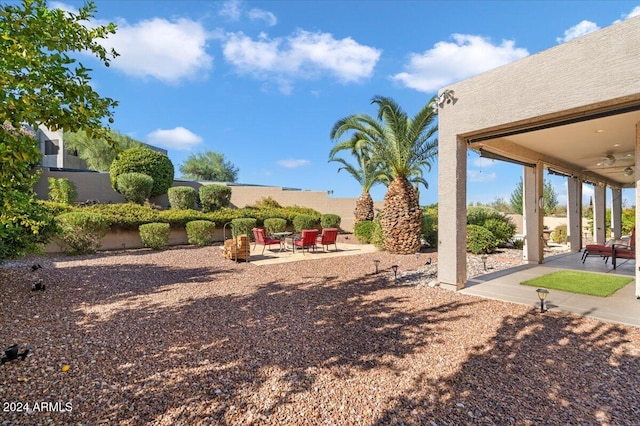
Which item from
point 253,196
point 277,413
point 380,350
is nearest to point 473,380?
point 380,350

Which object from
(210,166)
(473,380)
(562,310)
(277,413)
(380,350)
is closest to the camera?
(277,413)

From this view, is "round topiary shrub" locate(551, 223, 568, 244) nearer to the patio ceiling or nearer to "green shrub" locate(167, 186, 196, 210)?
the patio ceiling

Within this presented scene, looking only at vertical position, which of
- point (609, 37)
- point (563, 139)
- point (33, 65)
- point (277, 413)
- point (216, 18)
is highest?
point (216, 18)

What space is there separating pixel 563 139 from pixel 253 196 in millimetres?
17444

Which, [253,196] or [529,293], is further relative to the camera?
[253,196]

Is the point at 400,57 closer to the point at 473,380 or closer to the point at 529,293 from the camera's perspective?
the point at 529,293

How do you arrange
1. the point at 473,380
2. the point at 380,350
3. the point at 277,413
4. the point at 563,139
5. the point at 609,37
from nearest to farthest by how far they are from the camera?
the point at 277,413 < the point at 473,380 < the point at 380,350 < the point at 609,37 < the point at 563,139

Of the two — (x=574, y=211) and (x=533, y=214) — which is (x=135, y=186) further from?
(x=574, y=211)

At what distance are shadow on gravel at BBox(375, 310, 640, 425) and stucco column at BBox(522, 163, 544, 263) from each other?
6.48m

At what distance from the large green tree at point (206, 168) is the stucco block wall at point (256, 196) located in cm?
1739

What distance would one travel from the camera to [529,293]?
20.9 ft

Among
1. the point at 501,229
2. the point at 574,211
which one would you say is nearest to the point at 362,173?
the point at 501,229

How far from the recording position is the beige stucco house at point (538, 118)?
4789 mm

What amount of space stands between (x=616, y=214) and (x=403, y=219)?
1353cm
